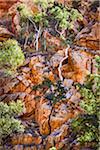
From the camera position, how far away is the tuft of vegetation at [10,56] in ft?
37.1

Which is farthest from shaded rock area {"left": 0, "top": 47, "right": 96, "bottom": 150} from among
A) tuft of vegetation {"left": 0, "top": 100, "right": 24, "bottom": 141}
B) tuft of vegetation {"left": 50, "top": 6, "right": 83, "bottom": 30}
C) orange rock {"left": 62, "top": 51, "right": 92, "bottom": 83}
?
tuft of vegetation {"left": 50, "top": 6, "right": 83, "bottom": 30}

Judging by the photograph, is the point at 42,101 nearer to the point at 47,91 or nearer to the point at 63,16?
the point at 47,91

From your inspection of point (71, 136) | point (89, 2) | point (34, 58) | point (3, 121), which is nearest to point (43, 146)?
point (71, 136)

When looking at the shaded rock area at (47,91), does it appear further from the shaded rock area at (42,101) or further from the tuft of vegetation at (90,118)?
the tuft of vegetation at (90,118)

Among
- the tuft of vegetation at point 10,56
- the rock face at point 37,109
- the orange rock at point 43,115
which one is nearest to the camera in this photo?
the rock face at point 37,109

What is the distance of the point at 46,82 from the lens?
39.1 ft

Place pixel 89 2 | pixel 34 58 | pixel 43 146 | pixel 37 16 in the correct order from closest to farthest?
pixel 43 146 < pixel 34 58 < pixel 37 16 < pixel 89 2

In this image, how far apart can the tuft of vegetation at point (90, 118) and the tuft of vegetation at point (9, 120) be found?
157cm

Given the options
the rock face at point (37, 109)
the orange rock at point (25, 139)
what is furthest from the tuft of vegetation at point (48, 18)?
the orange rock at point (25, 139)

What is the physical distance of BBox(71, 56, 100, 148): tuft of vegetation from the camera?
921cm

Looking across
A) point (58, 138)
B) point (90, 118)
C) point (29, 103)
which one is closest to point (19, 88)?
point (29, 103)

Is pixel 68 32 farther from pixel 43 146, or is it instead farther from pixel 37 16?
pixel 43 146

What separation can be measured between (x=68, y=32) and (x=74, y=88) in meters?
4.46

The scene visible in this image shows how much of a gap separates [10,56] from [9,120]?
230cm
